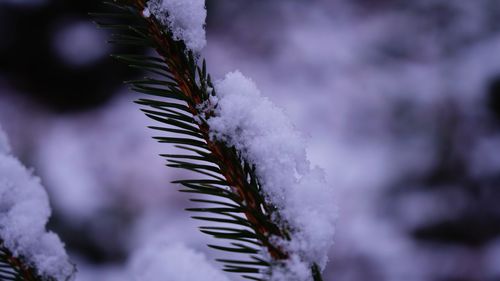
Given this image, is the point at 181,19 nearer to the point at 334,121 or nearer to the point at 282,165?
the point at 282,165

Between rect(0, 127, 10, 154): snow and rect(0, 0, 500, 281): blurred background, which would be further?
rect(0, 0, 500, 281): blurred background

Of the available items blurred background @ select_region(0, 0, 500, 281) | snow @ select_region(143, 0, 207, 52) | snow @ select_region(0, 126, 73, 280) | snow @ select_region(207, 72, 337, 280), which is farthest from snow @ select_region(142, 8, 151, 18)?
blurred background @ select_region(0, 0, 500, 281)

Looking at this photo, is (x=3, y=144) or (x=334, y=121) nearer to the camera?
(x=3, y=144)

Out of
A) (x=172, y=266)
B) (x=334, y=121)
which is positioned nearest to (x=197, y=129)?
(x=172, y=266)

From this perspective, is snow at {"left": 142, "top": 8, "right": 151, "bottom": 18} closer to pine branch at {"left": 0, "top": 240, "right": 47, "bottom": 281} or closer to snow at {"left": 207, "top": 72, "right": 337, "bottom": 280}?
snow at {"left": 207, "top": 72, "right": 337, "bottom": 280}

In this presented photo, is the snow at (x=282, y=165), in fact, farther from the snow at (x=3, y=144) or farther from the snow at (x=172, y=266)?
the snow at (x=3, y=144)

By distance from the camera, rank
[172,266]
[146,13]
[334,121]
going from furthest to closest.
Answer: [334,121] < [172,266] < [146,13]
